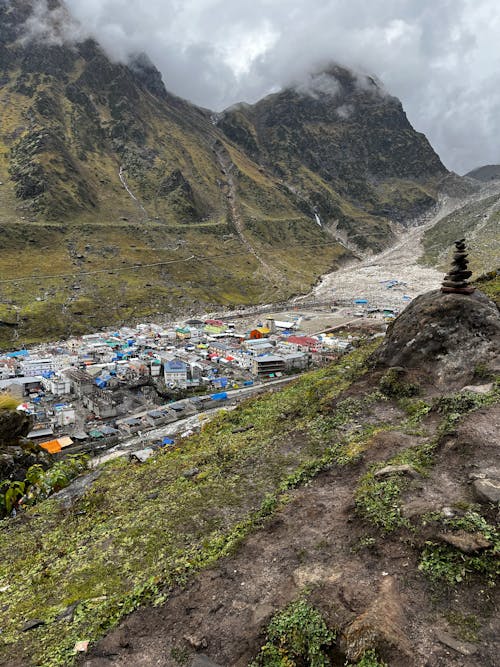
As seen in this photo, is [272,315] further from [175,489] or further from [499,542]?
[499,542]

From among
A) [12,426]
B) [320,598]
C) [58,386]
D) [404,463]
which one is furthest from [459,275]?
[58,386]

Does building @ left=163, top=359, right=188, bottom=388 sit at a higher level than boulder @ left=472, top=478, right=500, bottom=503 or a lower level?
lower

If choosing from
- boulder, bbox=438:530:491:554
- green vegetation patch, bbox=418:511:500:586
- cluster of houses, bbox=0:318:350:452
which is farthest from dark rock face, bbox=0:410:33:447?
boulder, bbox=438:530:491:554

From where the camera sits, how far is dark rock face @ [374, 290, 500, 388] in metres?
18.4

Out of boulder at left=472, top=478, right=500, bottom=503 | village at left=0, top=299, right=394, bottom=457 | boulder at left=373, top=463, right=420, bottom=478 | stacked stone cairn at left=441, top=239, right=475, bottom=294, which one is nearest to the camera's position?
boulder at left=472, top=478, right=500, bottom=503

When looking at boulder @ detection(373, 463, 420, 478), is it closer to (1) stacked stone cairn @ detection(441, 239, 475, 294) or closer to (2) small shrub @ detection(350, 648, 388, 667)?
(2) small shrub @ detection(350, 648, 388, 667)

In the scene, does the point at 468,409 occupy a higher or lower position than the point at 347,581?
higher

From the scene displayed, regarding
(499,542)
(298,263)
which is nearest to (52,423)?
(499,542)

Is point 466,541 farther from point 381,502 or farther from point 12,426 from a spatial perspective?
point 12,426

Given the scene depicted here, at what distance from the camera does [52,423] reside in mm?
51000

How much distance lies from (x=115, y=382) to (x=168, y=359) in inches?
426

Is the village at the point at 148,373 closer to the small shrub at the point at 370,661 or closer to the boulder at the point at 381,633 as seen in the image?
the boulder at the point at 381,633

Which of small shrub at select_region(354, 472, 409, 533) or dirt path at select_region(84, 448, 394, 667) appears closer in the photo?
dirt path at select_region(84, 448, 394, 667)

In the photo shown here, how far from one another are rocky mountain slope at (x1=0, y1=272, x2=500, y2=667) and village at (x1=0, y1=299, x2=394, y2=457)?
23.5 m
